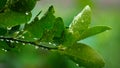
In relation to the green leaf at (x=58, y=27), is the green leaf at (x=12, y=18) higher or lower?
higher

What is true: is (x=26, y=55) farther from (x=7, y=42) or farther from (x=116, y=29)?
(x=7, y=42)

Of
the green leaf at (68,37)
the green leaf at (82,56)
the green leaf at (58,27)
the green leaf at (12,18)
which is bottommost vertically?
the green leaf at (82,56)

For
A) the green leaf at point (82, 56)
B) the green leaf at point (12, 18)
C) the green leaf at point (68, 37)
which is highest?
the green leaf at point (12, 18)

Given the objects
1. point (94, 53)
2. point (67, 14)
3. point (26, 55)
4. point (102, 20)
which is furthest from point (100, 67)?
point (102, 20)

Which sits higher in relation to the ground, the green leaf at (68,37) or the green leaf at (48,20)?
the green leaf at (48,20)
